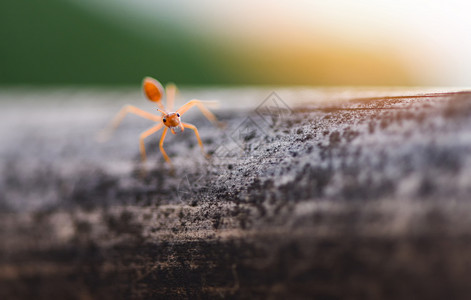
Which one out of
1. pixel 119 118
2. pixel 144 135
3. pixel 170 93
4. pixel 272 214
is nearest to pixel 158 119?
pixel 119 118

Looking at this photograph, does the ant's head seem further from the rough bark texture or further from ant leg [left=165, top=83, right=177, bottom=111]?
ant leg [left=165, top=83, right=177, bottom=111]

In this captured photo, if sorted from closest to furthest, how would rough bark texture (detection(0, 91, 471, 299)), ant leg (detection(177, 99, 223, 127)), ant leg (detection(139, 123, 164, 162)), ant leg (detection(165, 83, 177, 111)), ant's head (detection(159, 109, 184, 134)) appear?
rough bark texture (detection(0, 91, 471, 299))
ant leg (detection(139, 123, 164, 162))
ant leg (detection(177, 99, 223, 127))
ant's head (detection(159, 109, 184, 134))
ant leg (detection(165, 83, 177, 111))

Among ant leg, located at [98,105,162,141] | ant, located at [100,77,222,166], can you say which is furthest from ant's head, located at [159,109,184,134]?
ant leg, located at [98,105,162,141]

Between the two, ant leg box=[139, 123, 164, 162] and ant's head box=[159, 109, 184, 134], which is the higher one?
ant's head box=[159, 109, 184, 134]

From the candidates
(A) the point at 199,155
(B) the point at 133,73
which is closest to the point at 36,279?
(A) the point at 199,155

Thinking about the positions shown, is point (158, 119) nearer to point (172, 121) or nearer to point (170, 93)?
point (172, 121)
